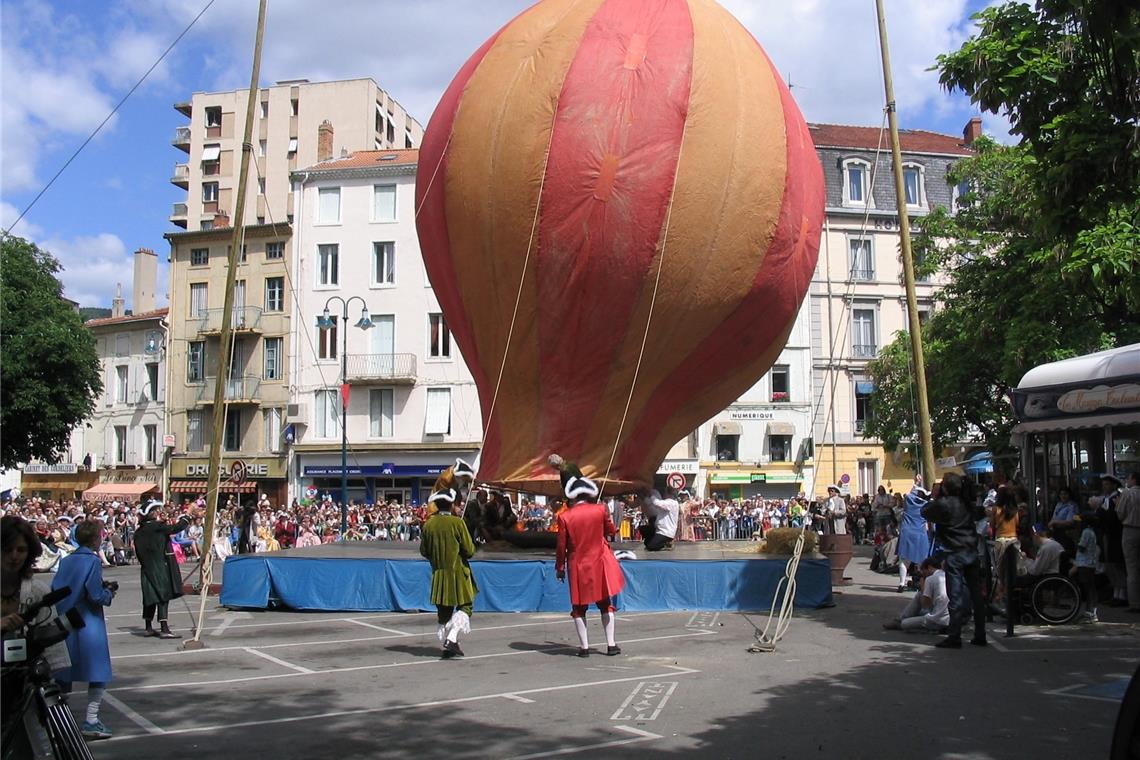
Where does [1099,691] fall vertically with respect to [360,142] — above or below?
below

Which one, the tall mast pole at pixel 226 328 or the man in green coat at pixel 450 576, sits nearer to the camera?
the man in green coat at pixel 450 576

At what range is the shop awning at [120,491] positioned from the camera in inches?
1759

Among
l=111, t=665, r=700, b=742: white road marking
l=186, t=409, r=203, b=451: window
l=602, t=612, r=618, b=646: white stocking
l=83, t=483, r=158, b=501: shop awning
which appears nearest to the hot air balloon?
l=602, t=612, r=618, b=646: white stocking

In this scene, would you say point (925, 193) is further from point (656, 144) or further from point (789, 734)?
point (789, 734)

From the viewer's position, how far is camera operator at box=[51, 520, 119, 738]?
6637 millimetres

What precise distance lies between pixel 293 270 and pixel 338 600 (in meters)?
32.9

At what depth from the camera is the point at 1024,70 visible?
12102 mm

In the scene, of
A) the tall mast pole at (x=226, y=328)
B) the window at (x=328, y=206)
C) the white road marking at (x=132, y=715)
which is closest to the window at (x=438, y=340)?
the window at (x=328, y=206)

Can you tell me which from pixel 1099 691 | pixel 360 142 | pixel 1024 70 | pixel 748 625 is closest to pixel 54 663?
pixel 1099 691

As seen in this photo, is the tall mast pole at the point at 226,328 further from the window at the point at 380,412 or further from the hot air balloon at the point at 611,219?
the window at the point at 380,412

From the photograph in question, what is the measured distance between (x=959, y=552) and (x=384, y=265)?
3592 centimetres

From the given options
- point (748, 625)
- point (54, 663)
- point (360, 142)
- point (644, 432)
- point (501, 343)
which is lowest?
point (748, 625)

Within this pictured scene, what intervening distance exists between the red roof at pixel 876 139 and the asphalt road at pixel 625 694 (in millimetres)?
36577

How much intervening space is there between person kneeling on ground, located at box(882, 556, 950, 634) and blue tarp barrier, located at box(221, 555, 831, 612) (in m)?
1.91
